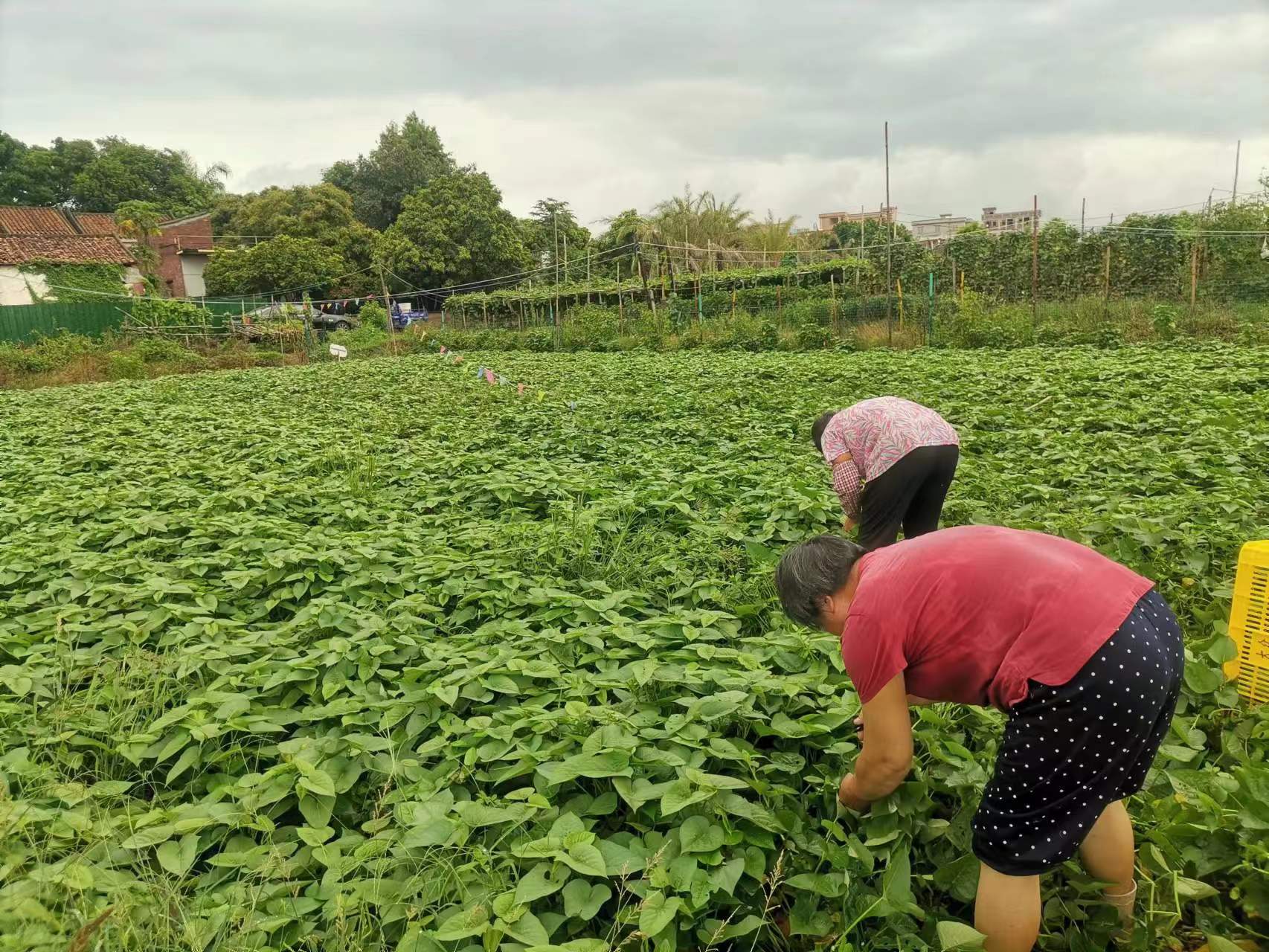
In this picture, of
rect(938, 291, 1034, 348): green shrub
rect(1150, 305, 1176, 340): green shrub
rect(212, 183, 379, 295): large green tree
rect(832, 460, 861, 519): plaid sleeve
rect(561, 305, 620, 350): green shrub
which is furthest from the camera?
rect(212, 183, 379, 295): large green tree

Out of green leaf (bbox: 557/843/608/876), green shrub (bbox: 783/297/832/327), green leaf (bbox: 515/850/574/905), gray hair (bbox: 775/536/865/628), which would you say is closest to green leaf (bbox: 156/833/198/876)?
green leaf (bbox: 515/850/574/905)

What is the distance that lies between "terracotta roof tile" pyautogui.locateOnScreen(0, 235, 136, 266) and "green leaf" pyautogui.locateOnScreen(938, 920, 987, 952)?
30.9m

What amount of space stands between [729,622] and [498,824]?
1.30 m

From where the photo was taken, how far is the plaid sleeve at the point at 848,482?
342cm

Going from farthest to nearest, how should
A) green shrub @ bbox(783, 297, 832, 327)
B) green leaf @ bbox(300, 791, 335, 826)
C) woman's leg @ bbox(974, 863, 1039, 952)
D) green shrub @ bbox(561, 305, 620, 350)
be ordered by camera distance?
1. green shrub @ bbox(561, 305, 620, 350)
2. green shrub @ bbox(783, 297, 832, 327)
3. green leaf @ bbox(300, 791, 335, 826)
4. woman's leg @ bbox(974, 863, 1039, 952)

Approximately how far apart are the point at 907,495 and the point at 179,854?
2.80 metres

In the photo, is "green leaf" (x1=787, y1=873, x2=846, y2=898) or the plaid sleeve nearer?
"green leaf" (x1=787, y1=873, x2=846, y2=898)

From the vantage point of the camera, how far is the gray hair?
174 cm

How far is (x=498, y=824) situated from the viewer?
6.38 feet

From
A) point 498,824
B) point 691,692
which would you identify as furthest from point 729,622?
point 498,824

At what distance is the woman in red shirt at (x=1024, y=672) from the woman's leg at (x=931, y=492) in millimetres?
1678

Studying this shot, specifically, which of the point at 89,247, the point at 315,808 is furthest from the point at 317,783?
the point at 89,247

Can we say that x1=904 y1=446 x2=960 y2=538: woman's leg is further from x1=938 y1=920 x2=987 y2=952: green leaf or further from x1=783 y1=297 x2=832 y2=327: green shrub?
x1=783 y1=297 x2=832 y2=327: green shrub

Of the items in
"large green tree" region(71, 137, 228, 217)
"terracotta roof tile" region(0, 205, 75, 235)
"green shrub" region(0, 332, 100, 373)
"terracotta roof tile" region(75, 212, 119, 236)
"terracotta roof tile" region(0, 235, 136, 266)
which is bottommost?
"green shrub" region(0, 332, 100, 373)
